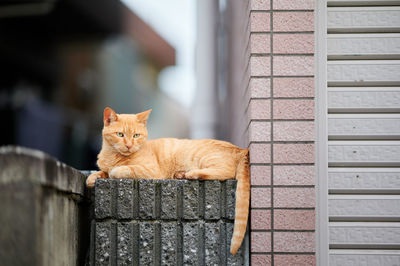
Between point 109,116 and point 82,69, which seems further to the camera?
point 82,69

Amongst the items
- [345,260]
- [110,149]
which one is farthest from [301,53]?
[110,149]

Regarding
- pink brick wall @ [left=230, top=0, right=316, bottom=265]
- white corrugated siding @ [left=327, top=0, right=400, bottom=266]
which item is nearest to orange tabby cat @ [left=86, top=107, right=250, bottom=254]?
pink brick wall @ [left=230, top=0, right=316, bottom=265]

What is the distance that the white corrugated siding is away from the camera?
265cm

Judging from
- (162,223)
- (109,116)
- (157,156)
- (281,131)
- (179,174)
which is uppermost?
(109,116)

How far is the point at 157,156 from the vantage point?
316 cm

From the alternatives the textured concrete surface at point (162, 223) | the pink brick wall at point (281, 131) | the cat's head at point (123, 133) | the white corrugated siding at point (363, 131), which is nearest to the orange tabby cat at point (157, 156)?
the cat's head at point (123, 133)

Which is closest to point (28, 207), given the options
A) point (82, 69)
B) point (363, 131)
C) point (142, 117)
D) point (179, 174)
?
point (179, 174)

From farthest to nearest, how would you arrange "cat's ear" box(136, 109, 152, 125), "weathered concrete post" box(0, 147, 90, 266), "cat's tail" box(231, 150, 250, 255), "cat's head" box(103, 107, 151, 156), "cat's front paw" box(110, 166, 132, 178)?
"cat's ear" box(136, 109, 152, 125) → "cat's head" box(103, 107, 151, 156) → "cat's front paw" box(110, 166, 132, 178) → "cat's tail" box(231, 150, 250, 255) → "weathered concrete post" box(0, 147, 90, 266)

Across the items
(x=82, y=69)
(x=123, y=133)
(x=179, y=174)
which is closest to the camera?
(x=179, y=174)

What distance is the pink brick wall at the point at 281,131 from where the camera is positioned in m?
2.61

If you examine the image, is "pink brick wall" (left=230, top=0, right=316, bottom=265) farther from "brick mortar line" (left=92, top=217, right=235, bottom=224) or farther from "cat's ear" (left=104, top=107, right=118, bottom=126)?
"cat's ear" (left=104, top=107, right=118, bottom=126)

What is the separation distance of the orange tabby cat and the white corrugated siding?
0.66 m

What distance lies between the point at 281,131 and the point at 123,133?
1.22 m

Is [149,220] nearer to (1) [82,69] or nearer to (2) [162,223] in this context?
A: (2) [162,223]
